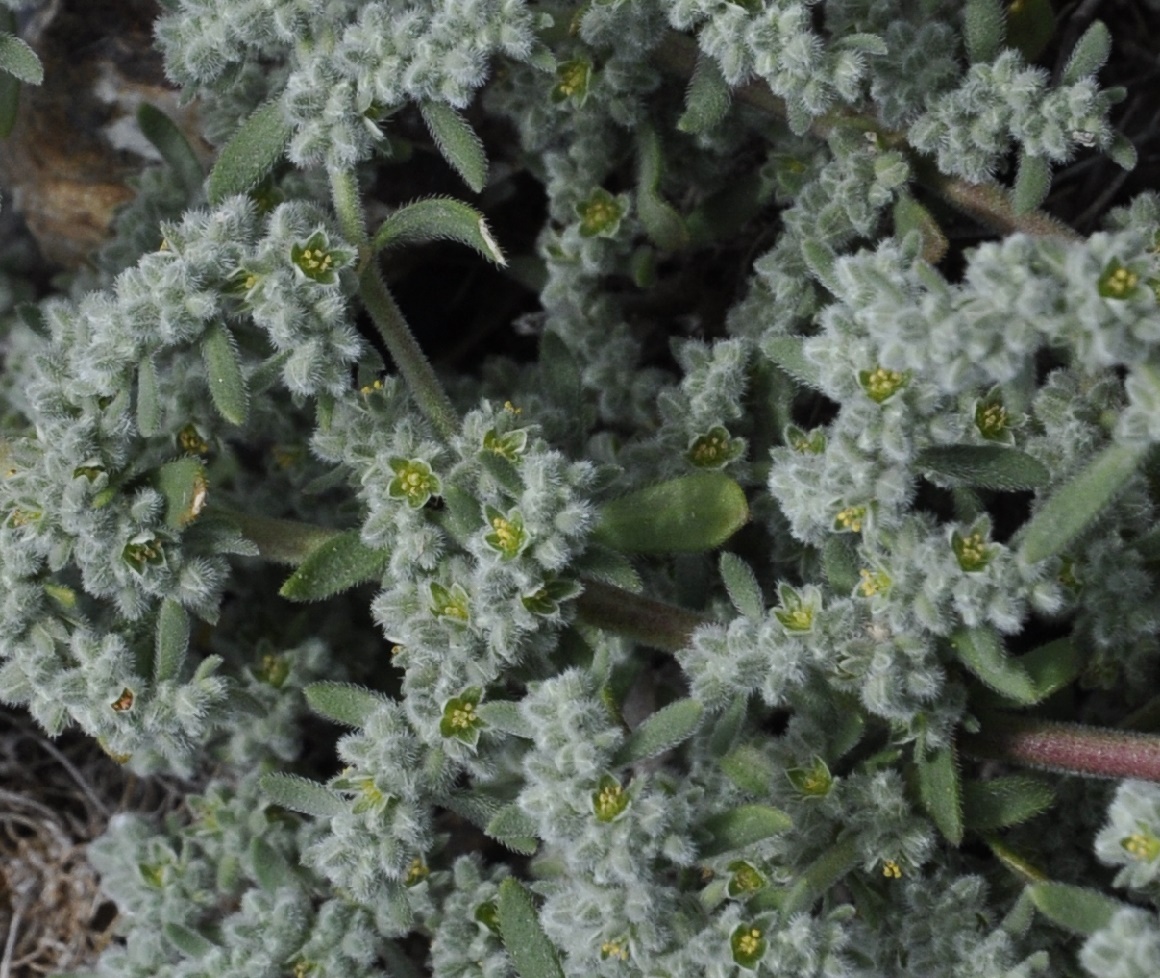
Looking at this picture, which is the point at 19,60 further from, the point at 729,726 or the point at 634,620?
the point at 729,726

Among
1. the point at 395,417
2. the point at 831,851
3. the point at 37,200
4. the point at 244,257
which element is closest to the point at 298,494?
the point at 395,417

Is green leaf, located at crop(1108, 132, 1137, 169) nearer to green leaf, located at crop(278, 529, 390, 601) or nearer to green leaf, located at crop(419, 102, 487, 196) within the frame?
green leaf, located at crop(419, 102, 487, 196)

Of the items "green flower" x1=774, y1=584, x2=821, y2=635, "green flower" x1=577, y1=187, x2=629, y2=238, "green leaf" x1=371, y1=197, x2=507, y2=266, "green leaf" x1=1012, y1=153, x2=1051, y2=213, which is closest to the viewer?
"green flower" x1=774, y1=584, x2=821, y2=635

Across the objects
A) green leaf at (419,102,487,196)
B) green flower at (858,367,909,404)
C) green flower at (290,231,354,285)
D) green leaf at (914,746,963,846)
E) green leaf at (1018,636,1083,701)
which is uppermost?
green leaf at (419,102,487,196)

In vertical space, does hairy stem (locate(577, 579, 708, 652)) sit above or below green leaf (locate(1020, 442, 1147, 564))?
below

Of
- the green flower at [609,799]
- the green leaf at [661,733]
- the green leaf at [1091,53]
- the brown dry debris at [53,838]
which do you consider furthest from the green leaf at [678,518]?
the brown dry debris at [53,838]

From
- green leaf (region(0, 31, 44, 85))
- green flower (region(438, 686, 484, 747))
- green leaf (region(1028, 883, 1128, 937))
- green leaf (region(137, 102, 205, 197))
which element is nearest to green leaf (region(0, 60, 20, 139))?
green leaf (region(0, 31, 44, 85))
